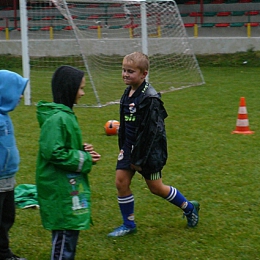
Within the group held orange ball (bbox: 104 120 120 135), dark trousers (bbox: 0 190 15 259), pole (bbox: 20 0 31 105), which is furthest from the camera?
pole (bbox: 20 0 31 105)

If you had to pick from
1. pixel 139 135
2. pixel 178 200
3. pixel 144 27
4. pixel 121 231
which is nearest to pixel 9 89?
pixel 139 135

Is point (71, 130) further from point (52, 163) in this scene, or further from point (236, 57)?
point (236, 57)

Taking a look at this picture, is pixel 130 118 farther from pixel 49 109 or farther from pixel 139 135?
pixel 49 109

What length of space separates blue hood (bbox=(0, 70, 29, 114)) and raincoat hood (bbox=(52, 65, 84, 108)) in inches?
15.6

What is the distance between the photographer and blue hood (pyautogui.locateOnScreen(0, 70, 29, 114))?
379 centimetres

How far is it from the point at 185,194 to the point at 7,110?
2.42 m

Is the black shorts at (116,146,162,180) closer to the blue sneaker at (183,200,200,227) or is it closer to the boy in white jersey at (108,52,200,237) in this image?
the boy in white jersey at (108,52,200,237)

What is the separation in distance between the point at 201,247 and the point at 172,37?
11907 mm

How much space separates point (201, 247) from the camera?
437 centimetres

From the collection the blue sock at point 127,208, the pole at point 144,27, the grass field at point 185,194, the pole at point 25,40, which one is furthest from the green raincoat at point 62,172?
the pole at point 144,27

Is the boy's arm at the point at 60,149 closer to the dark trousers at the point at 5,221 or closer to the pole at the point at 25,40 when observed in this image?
the dark trousers at the point at 5,221

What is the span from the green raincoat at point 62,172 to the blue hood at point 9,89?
0.39m

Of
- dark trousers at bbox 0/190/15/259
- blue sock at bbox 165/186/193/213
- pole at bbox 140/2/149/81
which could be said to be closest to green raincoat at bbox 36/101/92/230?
dark trousers at bbox 0/190/15/259

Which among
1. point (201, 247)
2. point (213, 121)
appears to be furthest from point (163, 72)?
point (201, 247)
